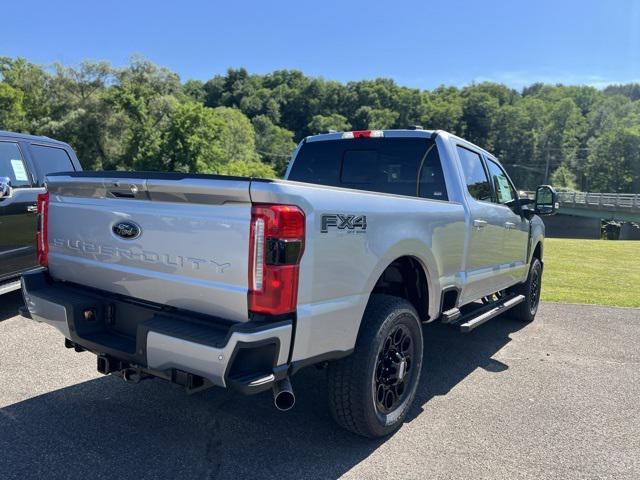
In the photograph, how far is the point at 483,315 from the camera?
4723 millimetres

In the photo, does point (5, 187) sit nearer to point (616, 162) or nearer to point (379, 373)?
point (379, 373)

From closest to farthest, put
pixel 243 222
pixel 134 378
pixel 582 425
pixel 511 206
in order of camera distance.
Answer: pixel 243 222
pixel 134 378
pixel 582 425
pixel 511 206

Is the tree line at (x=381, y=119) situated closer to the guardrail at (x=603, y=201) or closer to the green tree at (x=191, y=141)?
the green tree at (x=191, y=141)

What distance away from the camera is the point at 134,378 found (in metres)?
2.96

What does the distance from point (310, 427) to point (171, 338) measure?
1.39 meters

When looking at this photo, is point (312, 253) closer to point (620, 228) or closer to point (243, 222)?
point (243, 222)

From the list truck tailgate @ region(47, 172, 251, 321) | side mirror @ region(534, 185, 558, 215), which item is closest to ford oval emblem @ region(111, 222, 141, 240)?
truck tailgate @ region(47, 172, 251, 321)

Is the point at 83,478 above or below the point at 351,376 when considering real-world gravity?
below

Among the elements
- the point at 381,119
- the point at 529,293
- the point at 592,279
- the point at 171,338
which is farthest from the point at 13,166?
the point at 381,119

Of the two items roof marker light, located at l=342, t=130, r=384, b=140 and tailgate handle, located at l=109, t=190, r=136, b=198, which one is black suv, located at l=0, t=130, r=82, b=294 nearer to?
tailgate handle, located at l=109, t=190, r=136, b=198

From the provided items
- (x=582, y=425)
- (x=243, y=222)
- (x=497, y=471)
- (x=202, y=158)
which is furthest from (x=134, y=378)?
(x=202, y=158)

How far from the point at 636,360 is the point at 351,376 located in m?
3.82

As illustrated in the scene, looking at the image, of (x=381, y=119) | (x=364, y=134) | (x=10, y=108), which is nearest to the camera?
(x=364, y=134)

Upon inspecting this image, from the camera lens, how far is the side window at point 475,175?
476 centimetres
